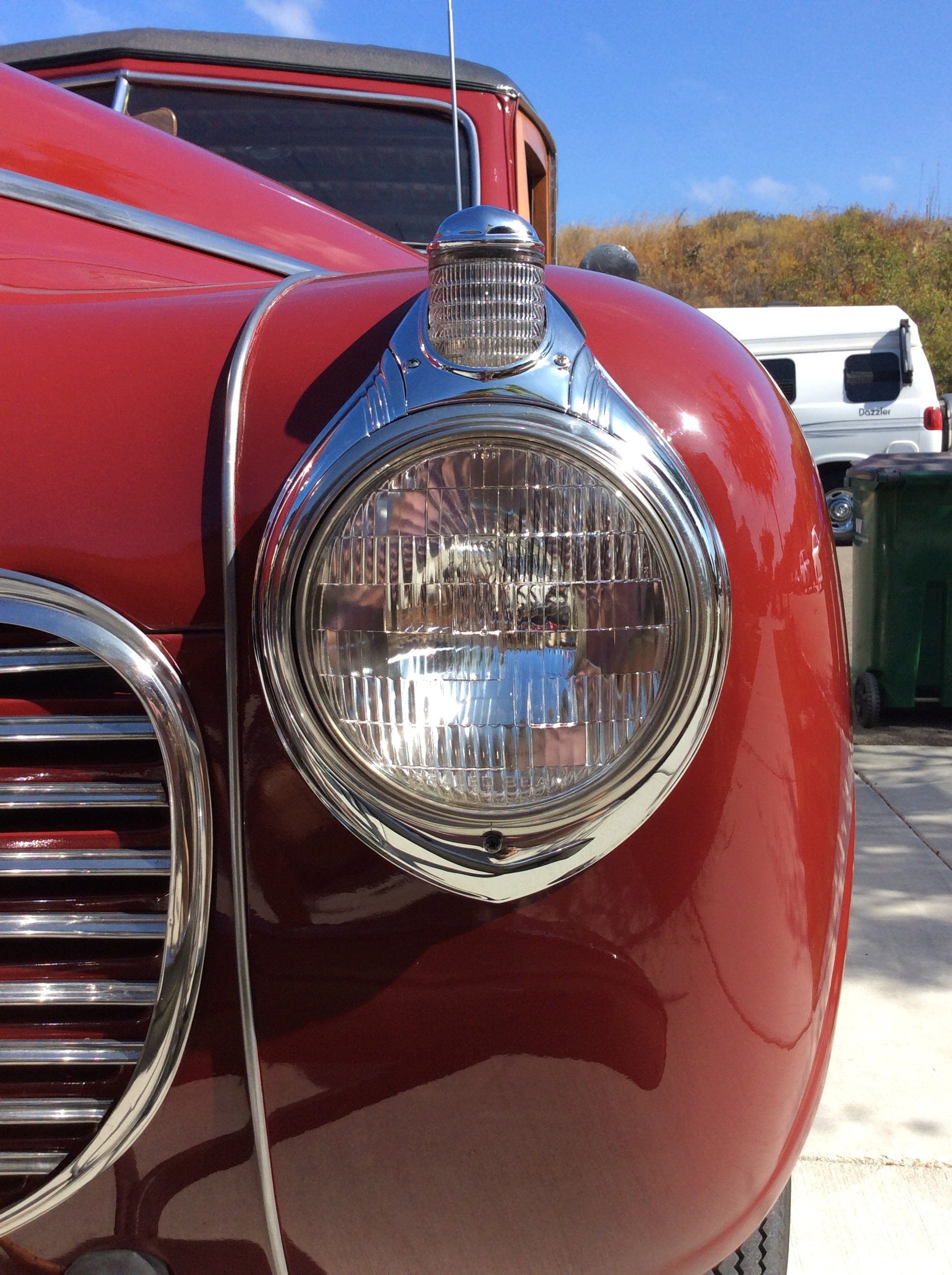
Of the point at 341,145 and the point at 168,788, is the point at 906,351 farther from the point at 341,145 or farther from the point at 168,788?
the point at 168,788

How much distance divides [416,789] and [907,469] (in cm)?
382

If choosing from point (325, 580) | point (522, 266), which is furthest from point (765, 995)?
point (522, 266)

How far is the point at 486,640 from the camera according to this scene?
0.74 m

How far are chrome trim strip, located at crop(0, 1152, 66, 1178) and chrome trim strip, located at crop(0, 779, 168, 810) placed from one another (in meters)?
0.27

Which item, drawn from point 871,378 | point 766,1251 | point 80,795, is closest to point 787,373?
point 871,378

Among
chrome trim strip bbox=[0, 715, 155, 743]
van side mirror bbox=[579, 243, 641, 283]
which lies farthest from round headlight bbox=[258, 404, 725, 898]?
van side mirror bbox=[579, 243, 641, 283]

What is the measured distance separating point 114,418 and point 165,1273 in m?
0.68

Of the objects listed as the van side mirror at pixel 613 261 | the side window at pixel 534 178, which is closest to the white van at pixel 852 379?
the side window at pixel 534 178

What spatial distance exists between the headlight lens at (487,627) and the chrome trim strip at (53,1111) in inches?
13.8

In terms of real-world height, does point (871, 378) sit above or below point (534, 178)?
above

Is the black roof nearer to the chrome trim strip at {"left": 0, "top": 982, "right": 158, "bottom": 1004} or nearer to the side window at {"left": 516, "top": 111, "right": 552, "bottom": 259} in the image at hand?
the side window at {"left": 516, "top": 111, "right": 552, "bottom": 259}

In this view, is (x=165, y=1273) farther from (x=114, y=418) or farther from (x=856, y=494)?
(x=856, y=494)

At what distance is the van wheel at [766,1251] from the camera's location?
119 centimetres

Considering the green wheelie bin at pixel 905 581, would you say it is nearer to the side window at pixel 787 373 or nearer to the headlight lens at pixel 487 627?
the headlight lens at pixel 487 627
